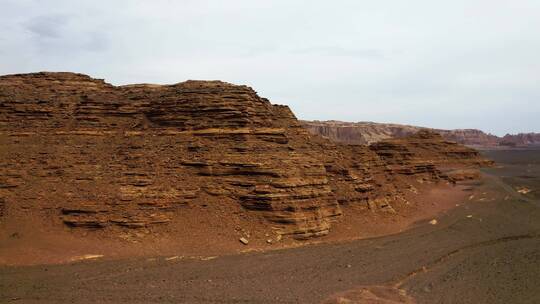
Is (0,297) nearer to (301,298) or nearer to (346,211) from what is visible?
(301,298)

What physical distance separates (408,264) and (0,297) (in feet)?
51.1

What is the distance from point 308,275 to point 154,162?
33.4 feet

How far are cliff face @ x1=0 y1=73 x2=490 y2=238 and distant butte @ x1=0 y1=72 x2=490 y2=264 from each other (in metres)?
0.05

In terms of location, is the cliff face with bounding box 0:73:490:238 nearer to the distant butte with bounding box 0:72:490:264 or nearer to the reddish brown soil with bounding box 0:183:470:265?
the distant butte with bounding box 0:72:490:264

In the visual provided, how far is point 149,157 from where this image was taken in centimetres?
2431

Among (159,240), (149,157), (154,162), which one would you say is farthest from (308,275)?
(149,157)

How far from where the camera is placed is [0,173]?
22.6m

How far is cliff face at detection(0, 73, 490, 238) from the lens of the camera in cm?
2220

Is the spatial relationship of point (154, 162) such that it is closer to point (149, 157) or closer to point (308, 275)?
point (149, 157)

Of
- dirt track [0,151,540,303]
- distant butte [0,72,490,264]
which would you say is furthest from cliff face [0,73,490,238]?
dirt track [0,151,540,303]

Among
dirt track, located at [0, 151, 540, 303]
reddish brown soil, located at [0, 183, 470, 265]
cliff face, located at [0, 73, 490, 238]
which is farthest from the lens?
cliff face, located at [0, 73, 490, 238]

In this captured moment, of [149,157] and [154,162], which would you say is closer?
[154,162]

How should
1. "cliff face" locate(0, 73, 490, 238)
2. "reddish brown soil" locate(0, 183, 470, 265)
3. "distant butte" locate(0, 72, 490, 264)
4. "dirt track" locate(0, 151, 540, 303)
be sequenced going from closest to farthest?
"dirt track" locate(0, 151, 540, 303) → "reddish brown soil" locate(0, 183, 470, 265) → "distant butte" locate(0, 72, 490, 264) → "cliff face" locate(0, 73, 490, 238)

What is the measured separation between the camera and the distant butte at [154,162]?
22.1m
